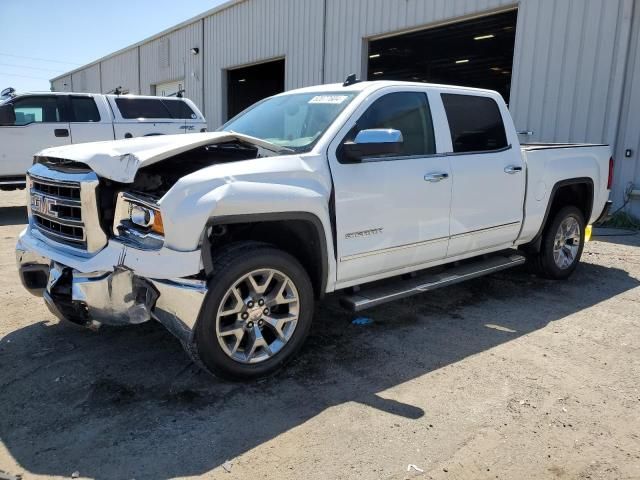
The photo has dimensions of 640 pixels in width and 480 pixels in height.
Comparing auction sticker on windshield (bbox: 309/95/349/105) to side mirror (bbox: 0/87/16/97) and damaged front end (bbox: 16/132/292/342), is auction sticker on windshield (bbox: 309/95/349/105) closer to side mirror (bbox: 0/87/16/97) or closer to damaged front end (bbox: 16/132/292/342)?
damaged front end (bbox: 16/132/292/342)

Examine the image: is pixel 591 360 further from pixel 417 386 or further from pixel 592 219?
pixel 592 219

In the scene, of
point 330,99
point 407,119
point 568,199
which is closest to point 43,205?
point 330,99

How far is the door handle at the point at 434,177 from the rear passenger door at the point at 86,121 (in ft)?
26.9

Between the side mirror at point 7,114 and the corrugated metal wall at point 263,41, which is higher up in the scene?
the corrugated metal wall at point 263,41

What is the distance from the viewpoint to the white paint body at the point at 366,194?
3.11 metres

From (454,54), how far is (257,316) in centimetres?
1895

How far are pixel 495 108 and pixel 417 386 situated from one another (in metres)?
3.03

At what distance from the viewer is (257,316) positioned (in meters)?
3.42

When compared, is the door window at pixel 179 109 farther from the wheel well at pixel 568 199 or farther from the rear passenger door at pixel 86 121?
the wheel well at pixel 568 199

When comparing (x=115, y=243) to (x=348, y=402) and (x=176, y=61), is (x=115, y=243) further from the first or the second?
(x=176, y=61)

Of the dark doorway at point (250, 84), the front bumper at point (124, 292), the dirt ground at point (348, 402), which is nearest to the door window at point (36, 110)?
the dirt ground at point (348, 402)

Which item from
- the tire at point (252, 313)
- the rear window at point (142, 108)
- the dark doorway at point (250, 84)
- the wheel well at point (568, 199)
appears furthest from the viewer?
the dark doorway at point (250, 84)

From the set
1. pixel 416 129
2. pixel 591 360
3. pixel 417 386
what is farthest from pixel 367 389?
pixel 416 129

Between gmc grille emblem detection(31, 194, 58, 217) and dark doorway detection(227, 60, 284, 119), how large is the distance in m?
16.6
